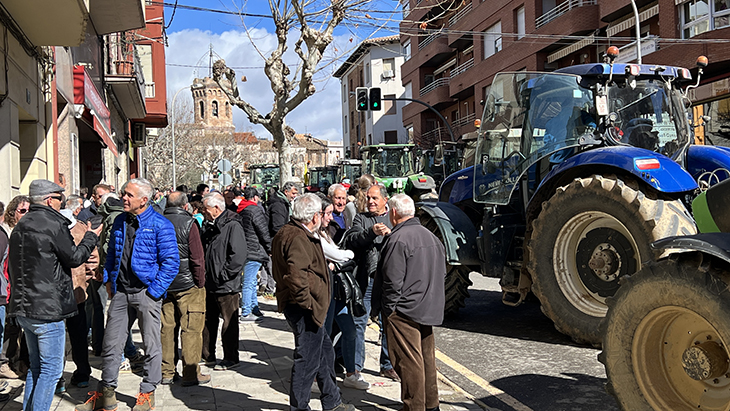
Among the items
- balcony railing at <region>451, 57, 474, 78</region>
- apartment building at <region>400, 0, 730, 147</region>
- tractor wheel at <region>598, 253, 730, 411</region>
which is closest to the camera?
tractor wheel at <region>598, 253, 730, 411</region>

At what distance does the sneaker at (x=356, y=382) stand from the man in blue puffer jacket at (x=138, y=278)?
5.05 feet

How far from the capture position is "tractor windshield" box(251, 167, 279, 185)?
41.3 meters

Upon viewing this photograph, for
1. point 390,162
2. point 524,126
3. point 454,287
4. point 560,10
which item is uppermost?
point 560,10

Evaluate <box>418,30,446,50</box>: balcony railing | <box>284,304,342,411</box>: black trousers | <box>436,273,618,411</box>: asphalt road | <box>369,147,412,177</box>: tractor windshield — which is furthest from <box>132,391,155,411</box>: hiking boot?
<box>418,30,446,50</box>: balcony railing

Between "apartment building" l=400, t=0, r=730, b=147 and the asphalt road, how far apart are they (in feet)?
14.4

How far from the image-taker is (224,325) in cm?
679

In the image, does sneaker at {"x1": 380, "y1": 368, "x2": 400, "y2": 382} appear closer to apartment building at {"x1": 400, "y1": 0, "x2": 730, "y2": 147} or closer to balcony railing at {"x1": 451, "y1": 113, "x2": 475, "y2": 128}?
apartment building at {"x1": 400, "y1": 0, "x2": 730, "y2": 147}

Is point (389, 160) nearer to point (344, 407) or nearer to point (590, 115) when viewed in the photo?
point (590, 115)

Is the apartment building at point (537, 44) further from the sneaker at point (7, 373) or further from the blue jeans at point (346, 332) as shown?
the sneaker at point (7, 373)

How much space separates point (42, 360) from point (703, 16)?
20.1 meters

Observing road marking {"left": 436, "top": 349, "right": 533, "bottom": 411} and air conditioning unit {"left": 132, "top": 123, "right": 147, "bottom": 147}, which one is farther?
air conditioning unit {"left": 132, "top": 123, "right": 147, "bottom": 147}

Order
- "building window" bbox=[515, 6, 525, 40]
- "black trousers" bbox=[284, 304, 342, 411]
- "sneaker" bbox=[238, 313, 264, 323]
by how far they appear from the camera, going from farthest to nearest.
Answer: "building window" bbox=[515, 6, 525, 40] < "sneaker" bbox=[238, 313, 264, 323] < "black trousers" bbox=[284, 304, 342, 411]

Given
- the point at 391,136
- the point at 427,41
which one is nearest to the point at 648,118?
the point at 427,41

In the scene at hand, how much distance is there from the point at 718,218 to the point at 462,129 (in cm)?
3340
